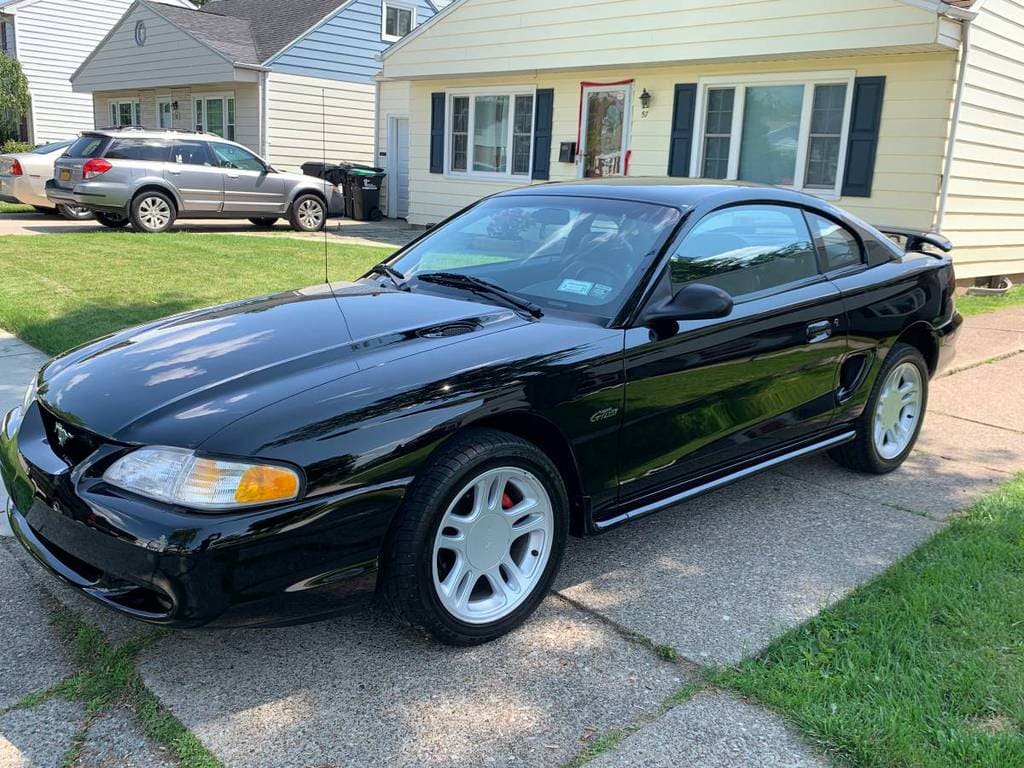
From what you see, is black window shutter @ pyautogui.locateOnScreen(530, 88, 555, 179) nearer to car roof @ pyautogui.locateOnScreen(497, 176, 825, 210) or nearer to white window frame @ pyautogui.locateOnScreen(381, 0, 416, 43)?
white window frame @ pyautogui.locateOnScreen(381, 0, 416, 43)

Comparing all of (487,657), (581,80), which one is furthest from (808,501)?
(581,80)

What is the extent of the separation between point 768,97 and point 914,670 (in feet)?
32.4

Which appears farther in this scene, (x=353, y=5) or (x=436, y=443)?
(x=353, y=5)

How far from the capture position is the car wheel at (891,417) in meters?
4.57

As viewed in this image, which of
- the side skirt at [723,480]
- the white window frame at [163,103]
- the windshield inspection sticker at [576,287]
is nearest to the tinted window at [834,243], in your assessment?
the side skirt at [723,480]

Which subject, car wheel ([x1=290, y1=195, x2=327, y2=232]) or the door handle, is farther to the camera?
car wheel ([x1=290, y1=195, x2=327, y2=232])

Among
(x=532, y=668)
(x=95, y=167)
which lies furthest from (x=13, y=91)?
(x=532, y=668)

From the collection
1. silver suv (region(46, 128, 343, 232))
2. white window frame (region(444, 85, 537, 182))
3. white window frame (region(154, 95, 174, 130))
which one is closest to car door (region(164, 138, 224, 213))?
silver suv (region(46, 128, 343, 232))

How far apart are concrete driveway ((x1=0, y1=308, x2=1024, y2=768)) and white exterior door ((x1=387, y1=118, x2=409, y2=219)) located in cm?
1562

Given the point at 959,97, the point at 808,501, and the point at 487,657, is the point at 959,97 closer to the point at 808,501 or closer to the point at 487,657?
the point at 808,501

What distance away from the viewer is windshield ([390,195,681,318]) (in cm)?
356

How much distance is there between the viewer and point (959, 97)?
32.4 feet

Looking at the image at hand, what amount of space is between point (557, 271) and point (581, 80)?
10.6m

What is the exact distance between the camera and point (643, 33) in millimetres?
→ 12156
